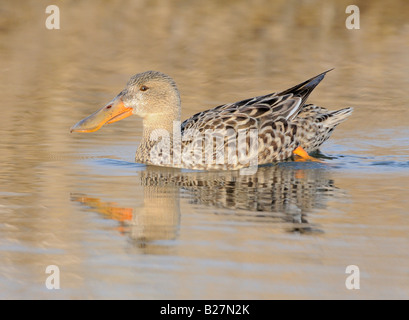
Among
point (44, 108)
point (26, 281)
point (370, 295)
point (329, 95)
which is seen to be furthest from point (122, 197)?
point (329, 95)

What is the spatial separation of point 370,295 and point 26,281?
218cm

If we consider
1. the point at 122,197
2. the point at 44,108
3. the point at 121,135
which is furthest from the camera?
the point at 44,108

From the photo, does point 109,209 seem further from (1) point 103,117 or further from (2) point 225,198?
(1) point 103,117

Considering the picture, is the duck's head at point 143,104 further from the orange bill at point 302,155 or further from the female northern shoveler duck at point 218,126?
the orange bill at point 302,155

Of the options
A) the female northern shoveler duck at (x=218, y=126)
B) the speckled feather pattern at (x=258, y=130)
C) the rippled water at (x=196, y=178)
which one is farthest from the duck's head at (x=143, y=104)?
the rippled water at (x=196, y=178)

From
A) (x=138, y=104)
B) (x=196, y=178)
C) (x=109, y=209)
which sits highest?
(x=138, y=104)

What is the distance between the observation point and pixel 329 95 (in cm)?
1464

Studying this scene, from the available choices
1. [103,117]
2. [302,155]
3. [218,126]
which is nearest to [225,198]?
[218,126]

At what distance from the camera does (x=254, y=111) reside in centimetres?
1046

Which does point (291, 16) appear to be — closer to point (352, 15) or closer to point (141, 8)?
point (352, 15)

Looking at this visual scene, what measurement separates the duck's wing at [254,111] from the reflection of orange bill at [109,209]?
7.02 feet

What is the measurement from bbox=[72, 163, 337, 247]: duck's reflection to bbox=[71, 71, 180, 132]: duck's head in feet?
2.64

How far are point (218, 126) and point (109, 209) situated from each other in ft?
7.81

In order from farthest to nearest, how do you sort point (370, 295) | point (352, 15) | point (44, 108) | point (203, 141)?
point (352, 15)
point (44, 108)
point (203, 141)
point (370, 295)
